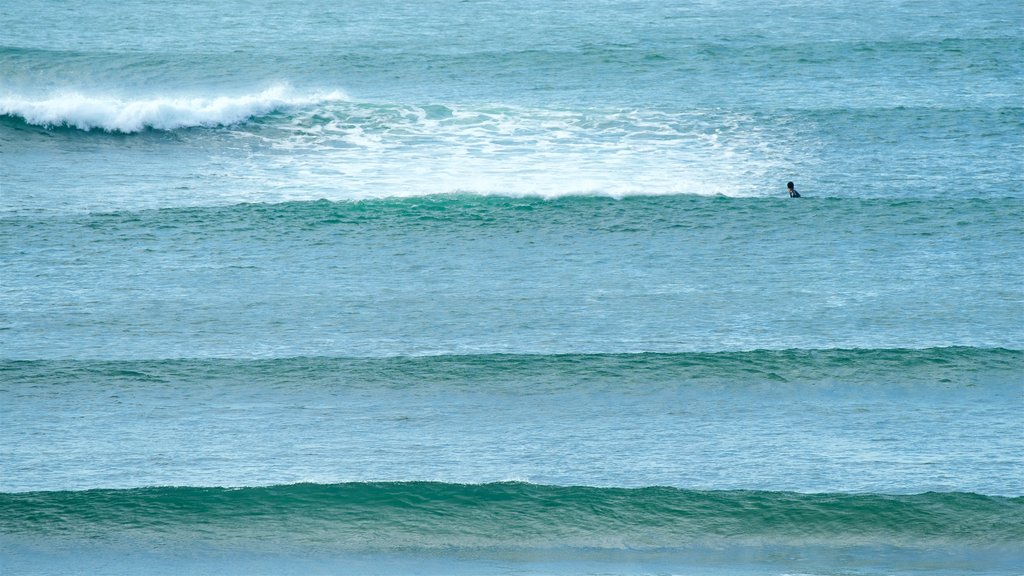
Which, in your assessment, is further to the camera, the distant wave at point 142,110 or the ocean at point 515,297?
the distant wave at point 142,110

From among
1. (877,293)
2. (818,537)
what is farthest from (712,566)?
(877,293)

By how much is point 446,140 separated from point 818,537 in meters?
16.5

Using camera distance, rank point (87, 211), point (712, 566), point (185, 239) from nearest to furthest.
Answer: point (712, 566), point (185, 239), point (87, 211)

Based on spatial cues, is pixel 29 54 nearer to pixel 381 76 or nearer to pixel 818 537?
pixel 381 76

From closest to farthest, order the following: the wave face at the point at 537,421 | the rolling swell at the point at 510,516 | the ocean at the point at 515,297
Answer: the rolling swell at the point at 510,516 < the ocean at the point at 515,297 < the wave face at the point at 537,421

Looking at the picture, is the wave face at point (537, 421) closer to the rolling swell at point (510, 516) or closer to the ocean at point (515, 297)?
the ocean at point (515, 297)

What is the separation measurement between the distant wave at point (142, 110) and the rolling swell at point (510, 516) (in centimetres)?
1714

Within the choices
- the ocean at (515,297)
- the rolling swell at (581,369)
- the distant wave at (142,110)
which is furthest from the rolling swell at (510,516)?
the distant wave at (142,110)

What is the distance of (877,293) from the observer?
69.4ft

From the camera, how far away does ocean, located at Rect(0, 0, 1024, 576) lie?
1505 cm

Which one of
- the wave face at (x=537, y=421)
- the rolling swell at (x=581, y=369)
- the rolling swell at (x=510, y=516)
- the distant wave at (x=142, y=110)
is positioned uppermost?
the distant wave at (x=142, y=110)

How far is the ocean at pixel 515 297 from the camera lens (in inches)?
593

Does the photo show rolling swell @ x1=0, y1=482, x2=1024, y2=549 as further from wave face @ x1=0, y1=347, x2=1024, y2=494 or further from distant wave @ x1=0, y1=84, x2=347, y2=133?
distant wave @ x1=0, y1=84, x2=347, y2=133

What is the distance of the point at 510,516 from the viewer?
1522 cm
